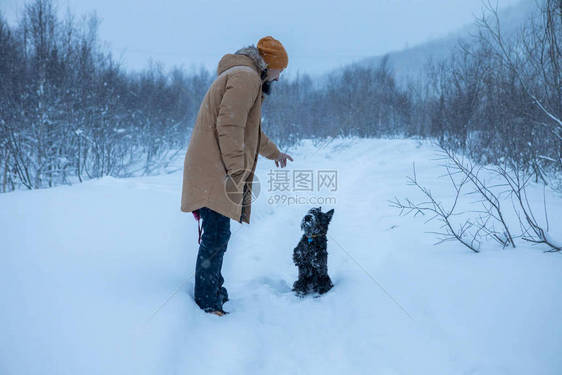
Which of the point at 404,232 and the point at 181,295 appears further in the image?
the point at 404,232

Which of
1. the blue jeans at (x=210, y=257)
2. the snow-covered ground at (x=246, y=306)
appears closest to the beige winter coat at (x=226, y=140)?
the blue jeans at (x=210, y=257)

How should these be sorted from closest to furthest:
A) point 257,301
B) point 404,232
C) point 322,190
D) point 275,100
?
point 257,301, point 404,232, point 322,190, point 275,100

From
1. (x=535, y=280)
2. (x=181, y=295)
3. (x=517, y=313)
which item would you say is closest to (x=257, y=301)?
(x=181, y=295)

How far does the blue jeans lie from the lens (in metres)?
2.19

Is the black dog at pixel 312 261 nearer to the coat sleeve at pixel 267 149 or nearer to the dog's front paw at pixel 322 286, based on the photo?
the dog's front paw at pixel 322 286

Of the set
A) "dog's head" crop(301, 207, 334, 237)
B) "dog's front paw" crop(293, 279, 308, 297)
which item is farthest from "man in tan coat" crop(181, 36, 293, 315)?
"dog's front paw" crop(293, 279, 308, 297)

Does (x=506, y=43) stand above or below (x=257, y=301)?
above

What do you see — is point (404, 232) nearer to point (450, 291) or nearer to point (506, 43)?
point (450, 291)

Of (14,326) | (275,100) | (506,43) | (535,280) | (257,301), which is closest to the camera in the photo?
(14,326)

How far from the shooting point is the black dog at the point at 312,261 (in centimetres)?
283

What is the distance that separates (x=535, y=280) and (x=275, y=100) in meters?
15.8

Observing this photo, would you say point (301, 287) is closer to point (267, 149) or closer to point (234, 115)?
point (267, 149)

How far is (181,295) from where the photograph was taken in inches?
88.0

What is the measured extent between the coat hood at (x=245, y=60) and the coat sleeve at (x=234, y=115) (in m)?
0.18
